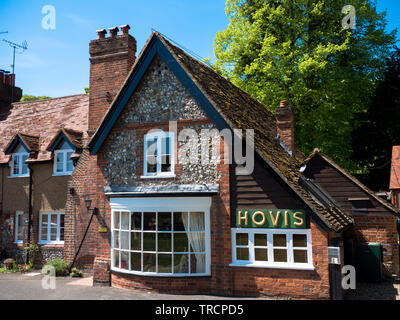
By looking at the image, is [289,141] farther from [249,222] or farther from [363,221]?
[249,222]

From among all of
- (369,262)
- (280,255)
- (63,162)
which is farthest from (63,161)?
(369,262)

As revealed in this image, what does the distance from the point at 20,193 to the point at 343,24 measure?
20.2m

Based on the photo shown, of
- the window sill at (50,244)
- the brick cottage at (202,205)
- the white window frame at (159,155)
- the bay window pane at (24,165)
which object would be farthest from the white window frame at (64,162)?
the white window frame at (159,155)

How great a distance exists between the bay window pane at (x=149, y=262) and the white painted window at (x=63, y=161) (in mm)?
7890

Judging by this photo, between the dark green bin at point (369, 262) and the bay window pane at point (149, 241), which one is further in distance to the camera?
the dark green bin at point (369, 262)

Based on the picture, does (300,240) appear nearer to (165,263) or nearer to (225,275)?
(225,275)

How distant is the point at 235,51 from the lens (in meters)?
22.5

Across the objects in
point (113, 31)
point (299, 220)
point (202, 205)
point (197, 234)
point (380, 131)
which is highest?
point (113, 31)

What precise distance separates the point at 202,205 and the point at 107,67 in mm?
7745

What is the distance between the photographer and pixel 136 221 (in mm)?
11883

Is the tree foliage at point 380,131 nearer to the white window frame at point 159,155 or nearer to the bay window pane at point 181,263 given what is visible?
the white window frame at point 159,155

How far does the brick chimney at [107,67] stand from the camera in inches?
579

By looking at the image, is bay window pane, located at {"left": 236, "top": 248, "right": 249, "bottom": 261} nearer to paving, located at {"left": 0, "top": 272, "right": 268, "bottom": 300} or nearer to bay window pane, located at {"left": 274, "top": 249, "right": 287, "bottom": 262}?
bay window pane, located at {"left": 274, "top": 249, "right": 287, "bottom": 262}

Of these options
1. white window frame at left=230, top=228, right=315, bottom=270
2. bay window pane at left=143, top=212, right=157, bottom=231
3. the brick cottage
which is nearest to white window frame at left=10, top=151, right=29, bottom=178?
the brick cottage
